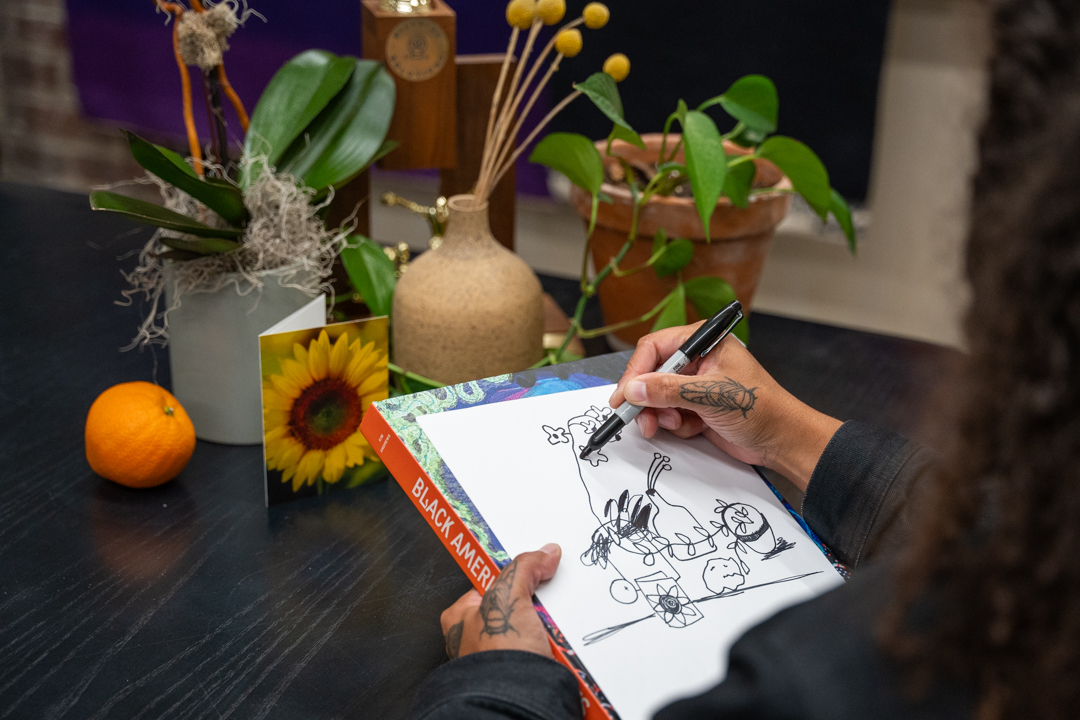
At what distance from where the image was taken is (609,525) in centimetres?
60

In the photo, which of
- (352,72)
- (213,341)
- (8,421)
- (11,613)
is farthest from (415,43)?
(11,613)

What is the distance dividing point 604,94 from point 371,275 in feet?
0.99

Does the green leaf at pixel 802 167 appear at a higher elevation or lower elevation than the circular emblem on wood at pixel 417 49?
lower

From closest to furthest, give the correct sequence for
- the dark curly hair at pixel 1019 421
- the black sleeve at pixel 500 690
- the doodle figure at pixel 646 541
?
the dark curly hair at pixel 1019 421 < the black sleeve at pixel 500 690 < the doodle figure at pixel 646 541

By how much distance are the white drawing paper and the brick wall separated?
195 centimetres

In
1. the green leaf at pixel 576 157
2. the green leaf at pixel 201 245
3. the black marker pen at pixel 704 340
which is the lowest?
the black marker pen at pixel 704 340

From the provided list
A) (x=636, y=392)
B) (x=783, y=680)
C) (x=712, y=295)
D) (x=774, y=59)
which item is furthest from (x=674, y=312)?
(x=774, y=59)

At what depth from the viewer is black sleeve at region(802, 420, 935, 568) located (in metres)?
0.60

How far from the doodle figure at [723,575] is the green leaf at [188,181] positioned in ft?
1.68

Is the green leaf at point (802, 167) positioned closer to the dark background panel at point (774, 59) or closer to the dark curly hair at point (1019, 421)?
the dark curly hair at point (1019, 421)

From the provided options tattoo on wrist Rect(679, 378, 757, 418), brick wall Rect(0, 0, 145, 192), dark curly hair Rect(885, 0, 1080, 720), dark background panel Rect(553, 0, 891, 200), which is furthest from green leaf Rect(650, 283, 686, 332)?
brick wall Rect(0, 0, 145, 192)

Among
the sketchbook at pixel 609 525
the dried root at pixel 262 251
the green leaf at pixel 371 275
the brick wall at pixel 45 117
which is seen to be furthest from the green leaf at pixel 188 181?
the brick wall at pixel 45 117

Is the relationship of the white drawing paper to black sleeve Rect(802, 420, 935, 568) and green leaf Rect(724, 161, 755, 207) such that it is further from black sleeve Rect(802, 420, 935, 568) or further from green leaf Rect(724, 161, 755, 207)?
green leaf Rect(724, 161, 755, 207)

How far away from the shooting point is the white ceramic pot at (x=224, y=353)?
79 cm
